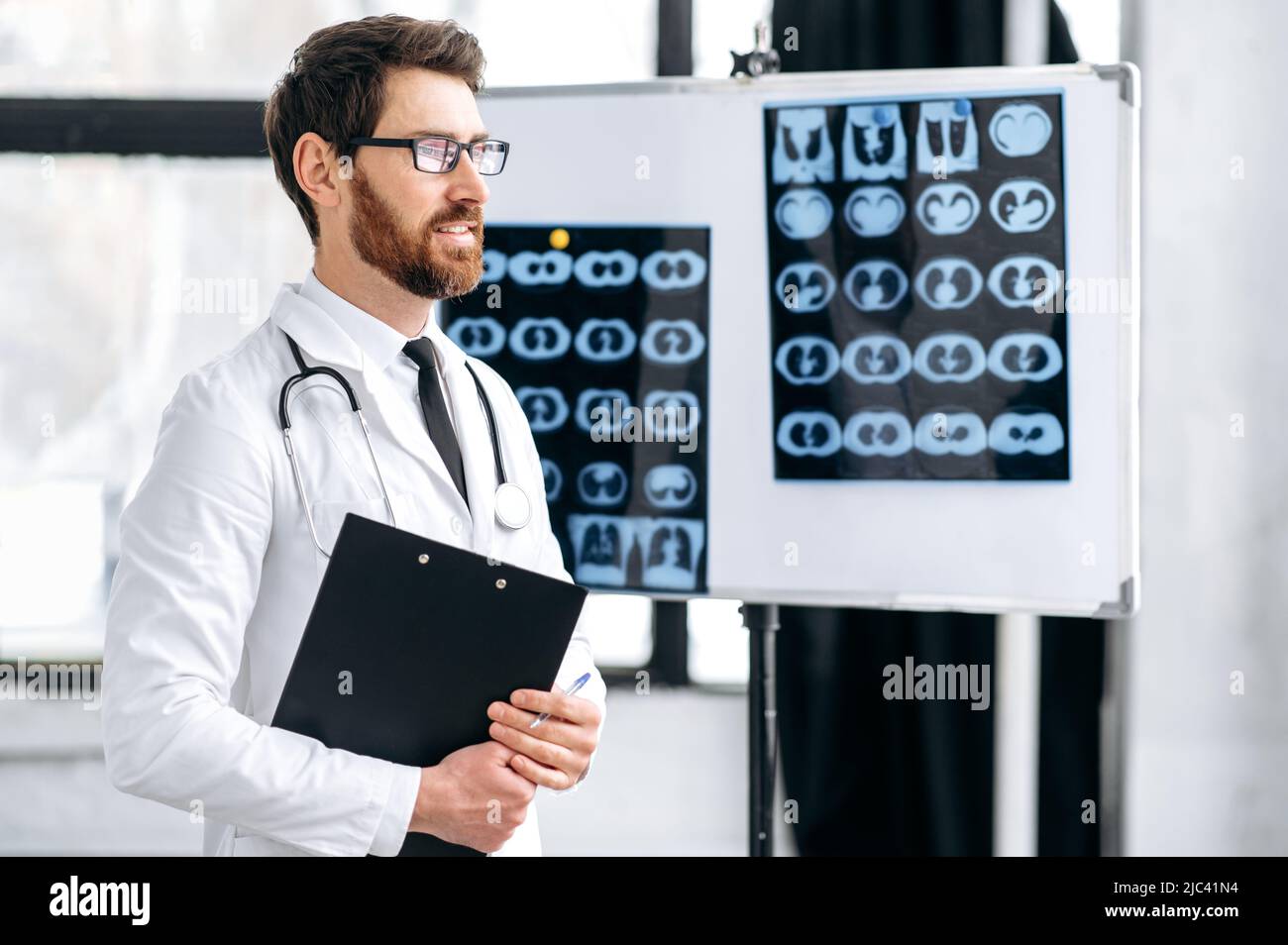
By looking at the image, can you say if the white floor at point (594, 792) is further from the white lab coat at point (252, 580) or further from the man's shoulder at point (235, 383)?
the man's shoulder at point (235, 383)

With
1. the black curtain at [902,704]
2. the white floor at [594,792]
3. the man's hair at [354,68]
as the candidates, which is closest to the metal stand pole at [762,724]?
the black curtain at [902,704]

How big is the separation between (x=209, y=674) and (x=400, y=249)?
1.41ft

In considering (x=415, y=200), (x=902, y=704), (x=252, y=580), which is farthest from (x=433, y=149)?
(x=902, y=704)

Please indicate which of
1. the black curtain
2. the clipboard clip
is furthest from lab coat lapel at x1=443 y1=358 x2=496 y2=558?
the black curtain

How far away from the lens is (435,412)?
109 cm

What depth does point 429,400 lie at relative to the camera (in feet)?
3.57

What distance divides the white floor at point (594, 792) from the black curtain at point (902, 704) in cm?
18

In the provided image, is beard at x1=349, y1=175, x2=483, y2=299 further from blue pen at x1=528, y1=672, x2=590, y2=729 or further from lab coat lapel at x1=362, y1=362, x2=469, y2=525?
blue pen at x1=528, y1=672, x2=590, y2=729

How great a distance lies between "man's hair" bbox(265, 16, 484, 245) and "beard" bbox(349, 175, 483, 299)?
0.20 ft

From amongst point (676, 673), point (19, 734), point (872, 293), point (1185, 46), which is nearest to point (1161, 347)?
point (1185, 46)

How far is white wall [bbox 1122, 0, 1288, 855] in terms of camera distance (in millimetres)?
1899

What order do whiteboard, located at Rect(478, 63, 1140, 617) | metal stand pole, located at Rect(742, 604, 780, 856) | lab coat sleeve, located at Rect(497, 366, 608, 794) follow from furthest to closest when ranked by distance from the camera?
metal stand pole, located at Rect(742, 604, 780, 856)
whiteboard, located at Rect(478, 63, 1140, 617)
lab coat sleeve, located at Rect(497, 366, 608, 794)
